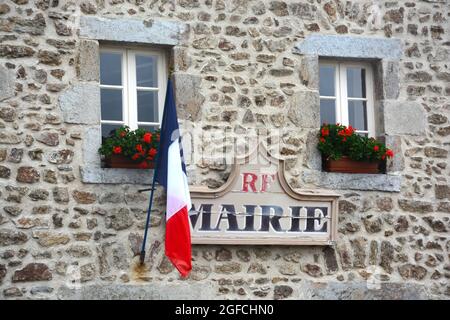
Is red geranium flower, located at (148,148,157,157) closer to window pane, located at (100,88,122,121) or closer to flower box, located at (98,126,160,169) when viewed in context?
flower box, located at (98,126,160,169)

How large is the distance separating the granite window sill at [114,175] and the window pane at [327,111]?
183 centimetres

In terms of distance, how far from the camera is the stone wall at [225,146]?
9.55 m

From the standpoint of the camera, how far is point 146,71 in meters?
10.3

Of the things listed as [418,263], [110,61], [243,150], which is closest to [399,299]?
[418,263]

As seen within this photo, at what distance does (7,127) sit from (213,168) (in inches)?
70.9

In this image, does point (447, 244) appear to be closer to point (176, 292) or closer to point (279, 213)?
point (279, 213)

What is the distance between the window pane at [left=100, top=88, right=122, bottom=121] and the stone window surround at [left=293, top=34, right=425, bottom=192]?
5.50ft

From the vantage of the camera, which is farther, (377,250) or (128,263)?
(377,250)

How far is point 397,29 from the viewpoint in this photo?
35.7ft

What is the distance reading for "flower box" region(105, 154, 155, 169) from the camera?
9.75 meters

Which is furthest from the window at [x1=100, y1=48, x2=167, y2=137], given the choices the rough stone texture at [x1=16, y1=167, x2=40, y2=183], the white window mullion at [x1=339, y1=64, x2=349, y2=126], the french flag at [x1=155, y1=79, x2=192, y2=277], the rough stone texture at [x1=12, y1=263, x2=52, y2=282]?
the white window mullion at [x1=339, y1=64, x2=349, y2=126]

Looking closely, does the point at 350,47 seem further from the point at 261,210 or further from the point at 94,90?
the point at 94,90

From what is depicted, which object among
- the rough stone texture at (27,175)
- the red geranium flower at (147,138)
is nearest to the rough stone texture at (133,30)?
the red geranium flower at (147,138)

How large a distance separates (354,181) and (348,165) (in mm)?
158
